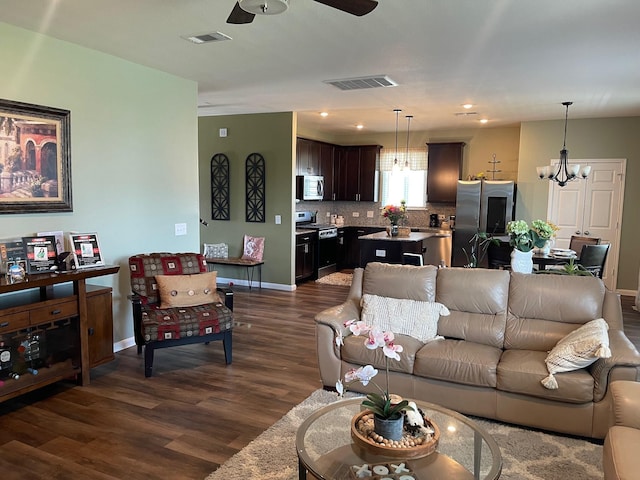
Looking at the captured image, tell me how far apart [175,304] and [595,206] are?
6545mm

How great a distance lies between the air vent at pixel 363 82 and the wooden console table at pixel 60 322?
9.64 feet

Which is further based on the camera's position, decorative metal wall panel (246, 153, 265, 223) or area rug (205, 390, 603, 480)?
decorative metal wall panel (246, 153, 265, 223)

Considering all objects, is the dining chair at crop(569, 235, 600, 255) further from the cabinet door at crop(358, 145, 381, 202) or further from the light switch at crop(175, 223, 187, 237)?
the light switch at crop(175, 223, 187, 237)

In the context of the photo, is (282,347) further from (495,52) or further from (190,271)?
(495,52)

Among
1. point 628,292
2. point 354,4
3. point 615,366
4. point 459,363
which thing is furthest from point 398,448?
point 628,292

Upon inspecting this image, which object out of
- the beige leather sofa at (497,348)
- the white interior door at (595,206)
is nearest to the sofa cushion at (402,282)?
the beige leather sofa at (497,348)

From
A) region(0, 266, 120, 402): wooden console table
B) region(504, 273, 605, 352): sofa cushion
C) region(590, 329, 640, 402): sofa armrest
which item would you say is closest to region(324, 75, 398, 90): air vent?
region(504, 273, 605, 352): sofa cushion

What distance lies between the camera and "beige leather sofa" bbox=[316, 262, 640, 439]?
2.81 meters

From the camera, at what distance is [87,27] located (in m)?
3.50

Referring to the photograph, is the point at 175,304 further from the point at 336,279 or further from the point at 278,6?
the point at 336,279

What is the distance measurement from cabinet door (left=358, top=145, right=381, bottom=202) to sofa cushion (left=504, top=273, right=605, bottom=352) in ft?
20.2

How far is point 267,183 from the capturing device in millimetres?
7297

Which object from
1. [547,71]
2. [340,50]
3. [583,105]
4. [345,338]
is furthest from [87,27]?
[583,105]

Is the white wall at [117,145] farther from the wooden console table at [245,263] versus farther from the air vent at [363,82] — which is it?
the wooden console table at [245,263]
